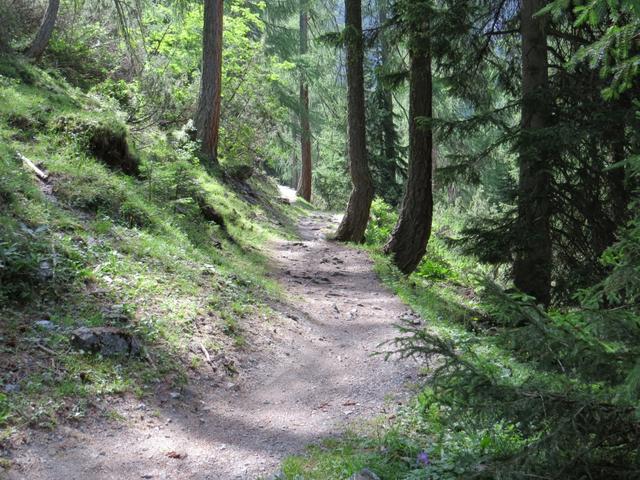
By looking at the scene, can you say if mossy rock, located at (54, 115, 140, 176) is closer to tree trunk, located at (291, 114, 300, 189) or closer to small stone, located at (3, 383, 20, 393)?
small stone, located at (3, 383, 20, 393)

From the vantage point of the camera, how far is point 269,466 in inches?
165

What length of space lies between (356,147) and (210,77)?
4501 mm

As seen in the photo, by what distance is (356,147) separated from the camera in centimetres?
1393

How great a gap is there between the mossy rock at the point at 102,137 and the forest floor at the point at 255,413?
436cm

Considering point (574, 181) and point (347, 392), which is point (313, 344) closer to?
point (347, 392)

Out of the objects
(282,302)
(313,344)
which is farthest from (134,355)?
(282,302)

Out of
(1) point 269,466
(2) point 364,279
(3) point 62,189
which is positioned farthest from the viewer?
(2) point 364,279

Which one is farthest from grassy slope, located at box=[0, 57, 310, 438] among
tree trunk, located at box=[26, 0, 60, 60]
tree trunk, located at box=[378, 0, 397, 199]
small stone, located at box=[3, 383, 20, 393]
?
tree trunk, located at box=[378, 0, 397, 199]

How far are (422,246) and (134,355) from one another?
773 centimetres

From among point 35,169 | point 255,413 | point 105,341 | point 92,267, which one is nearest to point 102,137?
point 35,169

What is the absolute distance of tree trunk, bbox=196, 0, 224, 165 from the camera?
14.8 m

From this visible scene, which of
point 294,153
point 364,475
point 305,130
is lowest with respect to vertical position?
point 364,475

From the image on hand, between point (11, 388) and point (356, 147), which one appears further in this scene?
point (356, 147)

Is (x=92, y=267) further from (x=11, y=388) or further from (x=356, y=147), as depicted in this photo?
(x=356, y=147)
